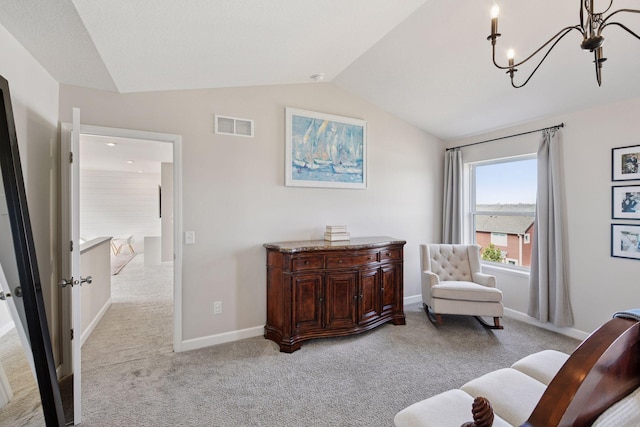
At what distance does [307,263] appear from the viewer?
2992mm

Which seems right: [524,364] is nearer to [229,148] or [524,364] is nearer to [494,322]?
[494,322]

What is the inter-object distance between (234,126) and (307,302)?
1930mm

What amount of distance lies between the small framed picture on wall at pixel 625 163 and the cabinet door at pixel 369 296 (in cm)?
250

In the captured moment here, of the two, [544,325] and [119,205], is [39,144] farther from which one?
[119,205]

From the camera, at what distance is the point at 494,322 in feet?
11.2

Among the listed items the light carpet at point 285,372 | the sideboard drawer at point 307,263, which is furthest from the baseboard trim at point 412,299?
the sideboard drawer at point 307,263

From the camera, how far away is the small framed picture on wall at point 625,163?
2816 mm

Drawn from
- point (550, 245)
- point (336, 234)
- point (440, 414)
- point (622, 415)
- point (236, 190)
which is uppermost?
point (236, 190)

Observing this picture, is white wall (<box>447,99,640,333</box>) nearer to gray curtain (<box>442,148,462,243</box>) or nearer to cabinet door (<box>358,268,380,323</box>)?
gray curtain (<box>442,148,462,243</box>)

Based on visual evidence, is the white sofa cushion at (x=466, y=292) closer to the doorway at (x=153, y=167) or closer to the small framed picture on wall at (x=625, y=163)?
the small framed picture on wall at (x=625, y=163)

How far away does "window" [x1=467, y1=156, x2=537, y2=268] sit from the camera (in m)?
3.80

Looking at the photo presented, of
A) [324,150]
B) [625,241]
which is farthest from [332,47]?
[625,241]

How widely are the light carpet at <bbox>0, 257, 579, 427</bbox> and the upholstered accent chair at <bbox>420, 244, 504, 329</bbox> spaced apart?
0.21m

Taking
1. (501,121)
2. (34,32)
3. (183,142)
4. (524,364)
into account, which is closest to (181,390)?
(183,142)
